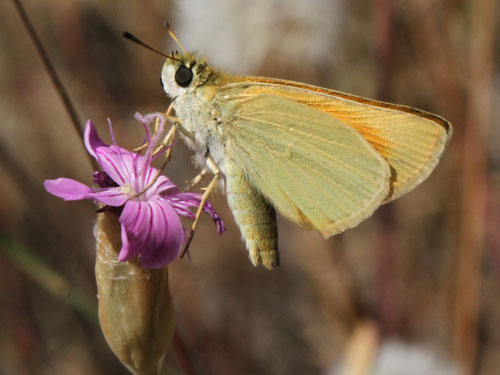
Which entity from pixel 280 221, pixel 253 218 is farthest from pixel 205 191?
pixel 280 221

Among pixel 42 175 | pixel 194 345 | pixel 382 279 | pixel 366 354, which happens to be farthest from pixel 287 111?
pixel 42 175

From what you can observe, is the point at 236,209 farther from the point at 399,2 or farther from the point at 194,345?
the point at 399,2

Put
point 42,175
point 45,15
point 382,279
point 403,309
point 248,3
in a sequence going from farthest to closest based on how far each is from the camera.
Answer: point 45,15 < point 42,175 < point 403,309 < point 248,3 < point 382,279

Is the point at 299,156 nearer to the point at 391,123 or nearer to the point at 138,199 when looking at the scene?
the point at 391,123

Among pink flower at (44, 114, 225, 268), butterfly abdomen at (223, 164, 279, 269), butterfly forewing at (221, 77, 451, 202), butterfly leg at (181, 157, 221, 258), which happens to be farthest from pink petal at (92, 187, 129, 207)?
butterfly forewing at (221, 77, 451, 202)

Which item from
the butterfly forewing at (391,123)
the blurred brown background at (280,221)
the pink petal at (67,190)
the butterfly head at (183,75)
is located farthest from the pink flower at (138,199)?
the blurred brown background at (280,221)

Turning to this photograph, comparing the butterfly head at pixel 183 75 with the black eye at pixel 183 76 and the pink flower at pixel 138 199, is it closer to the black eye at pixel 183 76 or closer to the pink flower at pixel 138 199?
the black eye at pixel 183 76
